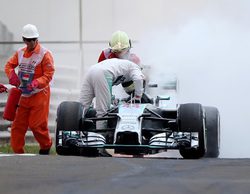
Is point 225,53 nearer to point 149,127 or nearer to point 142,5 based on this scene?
point 142,5

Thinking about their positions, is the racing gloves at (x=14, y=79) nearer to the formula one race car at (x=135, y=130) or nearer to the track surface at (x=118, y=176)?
the formula one race car at (x=135, y=130)

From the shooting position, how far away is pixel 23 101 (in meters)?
11.6

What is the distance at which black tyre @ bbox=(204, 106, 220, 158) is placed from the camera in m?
10.9

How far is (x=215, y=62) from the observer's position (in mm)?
14188

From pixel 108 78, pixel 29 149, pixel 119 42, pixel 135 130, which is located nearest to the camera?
pixel 135 130

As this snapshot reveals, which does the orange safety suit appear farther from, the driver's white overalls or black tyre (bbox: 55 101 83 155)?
black tyre (bbox: 55 101 83 155)

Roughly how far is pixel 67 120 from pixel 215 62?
178 inches

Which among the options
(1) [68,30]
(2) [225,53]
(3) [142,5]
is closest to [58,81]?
(1) [68,30]

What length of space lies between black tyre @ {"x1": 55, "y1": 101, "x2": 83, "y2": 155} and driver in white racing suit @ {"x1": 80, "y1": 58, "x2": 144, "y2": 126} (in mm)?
352

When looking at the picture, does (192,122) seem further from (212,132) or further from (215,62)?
(215,62)

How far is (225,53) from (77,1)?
2.60m

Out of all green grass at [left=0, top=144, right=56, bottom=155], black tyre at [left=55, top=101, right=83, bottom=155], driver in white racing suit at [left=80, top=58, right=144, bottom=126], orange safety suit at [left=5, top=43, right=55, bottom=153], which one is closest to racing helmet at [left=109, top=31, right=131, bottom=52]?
driver in white racing suit at [left=80, top=58, right=144, bottom=126]

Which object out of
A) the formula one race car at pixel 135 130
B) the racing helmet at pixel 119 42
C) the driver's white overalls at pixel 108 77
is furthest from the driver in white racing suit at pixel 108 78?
→ the racing helmet at pixel 119 42

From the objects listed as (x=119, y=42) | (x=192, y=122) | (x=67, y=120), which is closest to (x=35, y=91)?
(x=119, y=42)
